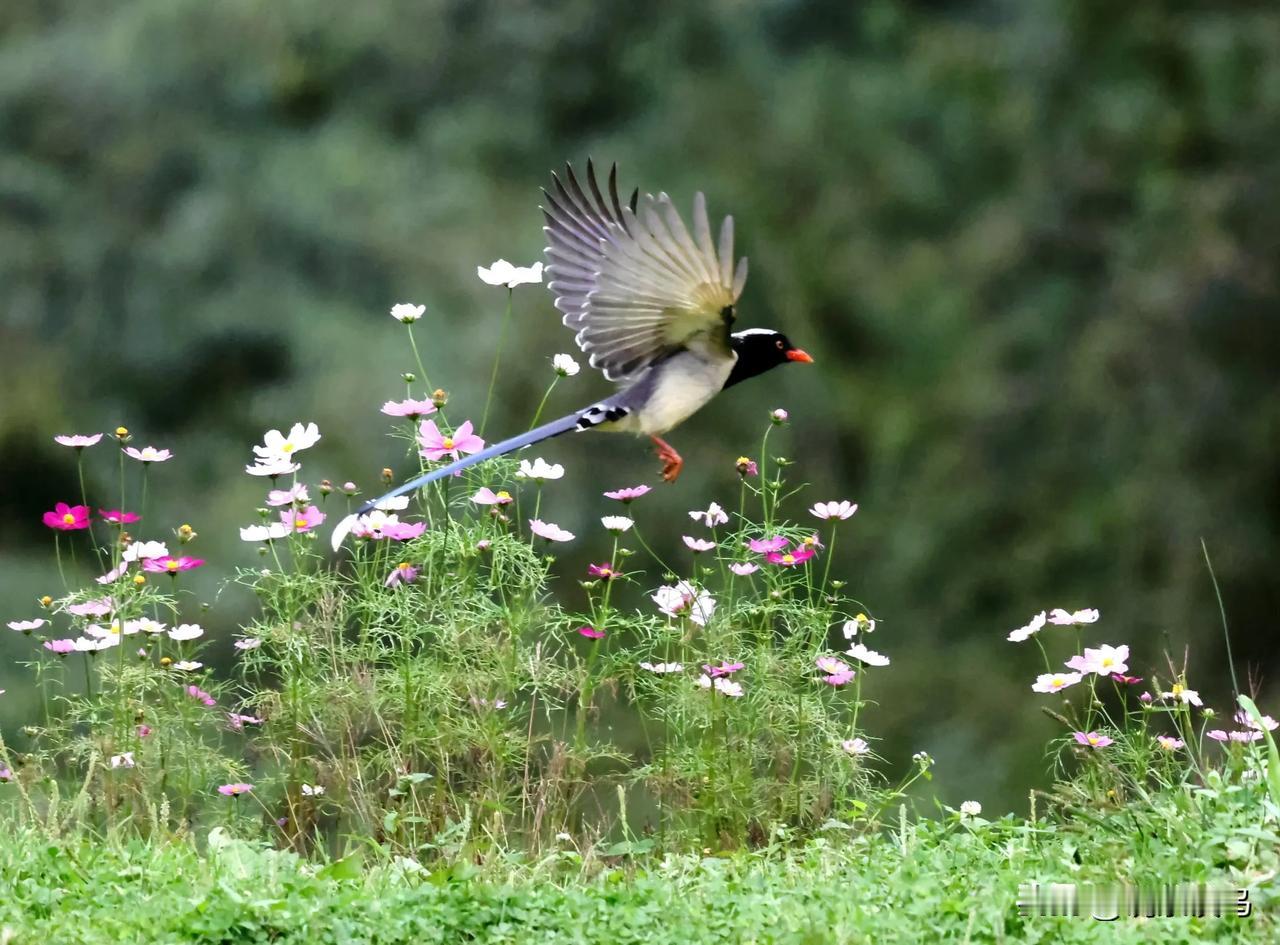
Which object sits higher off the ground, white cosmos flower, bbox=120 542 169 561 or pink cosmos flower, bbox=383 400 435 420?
pink cosmos flower, bbox=383 400 435 420

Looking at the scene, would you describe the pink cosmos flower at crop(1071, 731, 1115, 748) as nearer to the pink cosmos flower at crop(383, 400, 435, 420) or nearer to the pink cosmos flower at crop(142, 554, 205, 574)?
the pink cosmos flower at crop(383, 400, 435, 420)

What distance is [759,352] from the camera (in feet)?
11.4

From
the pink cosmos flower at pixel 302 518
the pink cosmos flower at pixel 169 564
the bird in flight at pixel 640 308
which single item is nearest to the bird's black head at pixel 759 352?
the bird in flight at pixel 640 308

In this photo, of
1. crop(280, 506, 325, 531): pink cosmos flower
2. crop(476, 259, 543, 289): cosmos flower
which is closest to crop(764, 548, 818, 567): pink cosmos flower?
crop(476, 259, 543, 289): cosmos flower

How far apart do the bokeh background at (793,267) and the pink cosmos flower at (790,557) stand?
11.0 ft

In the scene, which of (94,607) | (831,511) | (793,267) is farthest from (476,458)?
(793,267)

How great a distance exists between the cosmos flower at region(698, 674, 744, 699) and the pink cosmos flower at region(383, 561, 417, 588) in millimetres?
575

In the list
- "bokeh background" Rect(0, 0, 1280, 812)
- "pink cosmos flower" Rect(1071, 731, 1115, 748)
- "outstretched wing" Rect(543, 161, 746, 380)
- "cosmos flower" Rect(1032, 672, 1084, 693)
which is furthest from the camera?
"bokeh background" Rect(0, 0, 1280, 812)

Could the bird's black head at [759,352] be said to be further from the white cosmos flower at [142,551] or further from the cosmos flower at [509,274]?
the white cosmos flower at [142,551]

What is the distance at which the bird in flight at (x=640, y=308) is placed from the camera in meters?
3.06

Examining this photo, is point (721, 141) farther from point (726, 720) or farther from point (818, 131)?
point (726, 720)

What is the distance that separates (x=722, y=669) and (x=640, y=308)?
675 millimetres

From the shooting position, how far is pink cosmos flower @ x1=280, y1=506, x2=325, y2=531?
337cm

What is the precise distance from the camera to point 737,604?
3.51 meters
